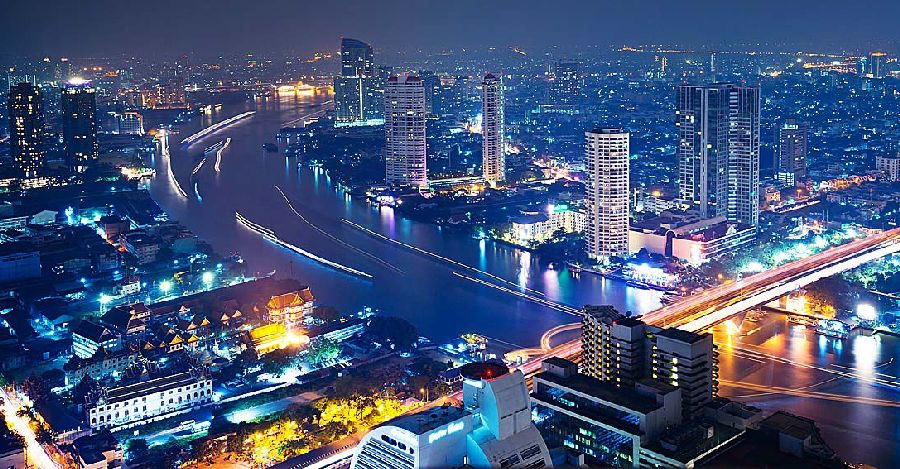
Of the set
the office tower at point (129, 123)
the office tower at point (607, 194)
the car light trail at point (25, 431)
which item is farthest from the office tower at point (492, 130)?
the car light trail at point (25, 431)

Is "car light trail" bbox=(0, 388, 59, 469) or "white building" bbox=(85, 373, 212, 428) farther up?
"white building" bbox=(85, 373, 212, 428)

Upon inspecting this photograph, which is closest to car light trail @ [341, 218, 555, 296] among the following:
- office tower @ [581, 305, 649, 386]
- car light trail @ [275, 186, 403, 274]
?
car light trail @ [275, 186, 403, 274]

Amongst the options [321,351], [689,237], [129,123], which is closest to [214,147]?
[129,123]

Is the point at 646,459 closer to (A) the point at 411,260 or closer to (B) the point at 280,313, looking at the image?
(B) the point at 280,313

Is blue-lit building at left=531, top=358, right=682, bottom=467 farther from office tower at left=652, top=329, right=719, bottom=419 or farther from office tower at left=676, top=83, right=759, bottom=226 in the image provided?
office tower at left=676, top=83, right=759, bottom=226

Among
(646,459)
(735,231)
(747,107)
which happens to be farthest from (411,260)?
(646,459)

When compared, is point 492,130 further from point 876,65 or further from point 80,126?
point 876,65

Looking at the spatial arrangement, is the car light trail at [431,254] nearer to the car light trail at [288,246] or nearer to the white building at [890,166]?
the car light trail at [288,246]
